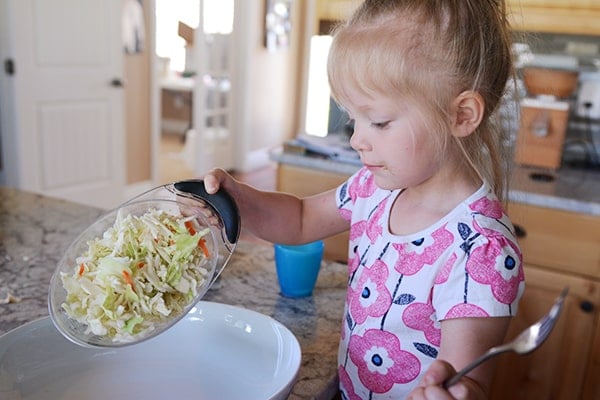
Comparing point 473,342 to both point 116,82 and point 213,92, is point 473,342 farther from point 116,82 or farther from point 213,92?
point 213,92

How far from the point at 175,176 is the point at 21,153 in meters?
2.08

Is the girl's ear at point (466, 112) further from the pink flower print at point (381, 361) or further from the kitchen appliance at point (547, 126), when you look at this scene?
the kitchen appliance at point (547, 126)

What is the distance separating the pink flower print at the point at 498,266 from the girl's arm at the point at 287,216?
331 millimetres

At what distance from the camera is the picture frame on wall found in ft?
19.1

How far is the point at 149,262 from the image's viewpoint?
735 millimetres

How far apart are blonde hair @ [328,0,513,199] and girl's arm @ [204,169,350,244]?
0.28 metres

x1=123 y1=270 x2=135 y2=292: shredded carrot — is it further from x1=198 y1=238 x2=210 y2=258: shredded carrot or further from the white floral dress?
the white floral dress

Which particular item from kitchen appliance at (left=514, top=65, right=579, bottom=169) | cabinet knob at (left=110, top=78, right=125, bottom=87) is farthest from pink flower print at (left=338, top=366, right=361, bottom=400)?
cabinet knob at (left=110, top=78, right=125, bottom=87)

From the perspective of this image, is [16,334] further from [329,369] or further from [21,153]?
[21,153]

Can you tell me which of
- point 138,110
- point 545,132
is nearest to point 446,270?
point 545,132

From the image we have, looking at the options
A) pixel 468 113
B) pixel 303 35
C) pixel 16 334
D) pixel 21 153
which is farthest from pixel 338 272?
pixel 303 35

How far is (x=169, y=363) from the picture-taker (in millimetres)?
803

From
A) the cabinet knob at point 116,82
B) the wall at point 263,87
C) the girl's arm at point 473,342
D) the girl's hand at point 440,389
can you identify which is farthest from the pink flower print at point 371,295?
the wall at point 263,87

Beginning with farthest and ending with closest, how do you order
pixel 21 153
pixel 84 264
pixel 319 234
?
pixel 21 153 < pixel 319 234 < pixel 84 264
